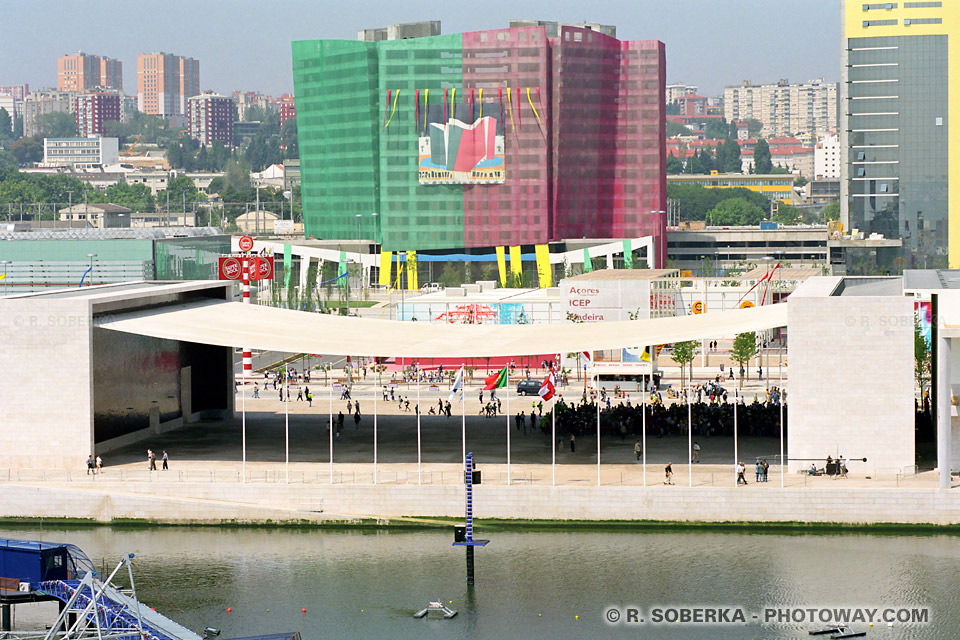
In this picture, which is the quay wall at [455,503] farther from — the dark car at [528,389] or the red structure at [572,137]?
the red structure at [572,137]

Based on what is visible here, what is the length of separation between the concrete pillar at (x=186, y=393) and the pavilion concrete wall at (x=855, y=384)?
96.3 ft

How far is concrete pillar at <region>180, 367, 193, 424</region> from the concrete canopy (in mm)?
4118

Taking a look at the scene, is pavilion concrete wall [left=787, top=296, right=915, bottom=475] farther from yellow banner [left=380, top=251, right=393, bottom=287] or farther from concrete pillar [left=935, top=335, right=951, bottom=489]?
yellow banner [left=380, top=251, right=393, bottom=287]

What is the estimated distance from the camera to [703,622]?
4431 cm

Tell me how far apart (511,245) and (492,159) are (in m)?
9.56

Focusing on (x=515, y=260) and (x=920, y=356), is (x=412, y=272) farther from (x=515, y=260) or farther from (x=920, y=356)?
(x=920, y=356)

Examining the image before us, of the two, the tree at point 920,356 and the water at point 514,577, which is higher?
the tree at point 920,356

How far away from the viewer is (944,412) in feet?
174

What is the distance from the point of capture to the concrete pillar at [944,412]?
173 feet

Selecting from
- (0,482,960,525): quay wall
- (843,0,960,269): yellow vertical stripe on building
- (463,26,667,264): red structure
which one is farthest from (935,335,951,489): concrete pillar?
(843,0,960,269): yellow vertical stripe on building

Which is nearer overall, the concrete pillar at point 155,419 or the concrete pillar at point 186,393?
the concrete pillar at point 155,419

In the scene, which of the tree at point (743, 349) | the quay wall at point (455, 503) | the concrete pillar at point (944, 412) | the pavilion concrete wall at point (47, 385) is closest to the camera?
the concrete pillar at point (944, 412)

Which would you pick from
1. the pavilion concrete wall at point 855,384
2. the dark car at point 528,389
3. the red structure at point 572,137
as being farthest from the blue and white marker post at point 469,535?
the red structure at point 572,137

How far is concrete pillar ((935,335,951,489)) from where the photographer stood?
5266 centimetres
